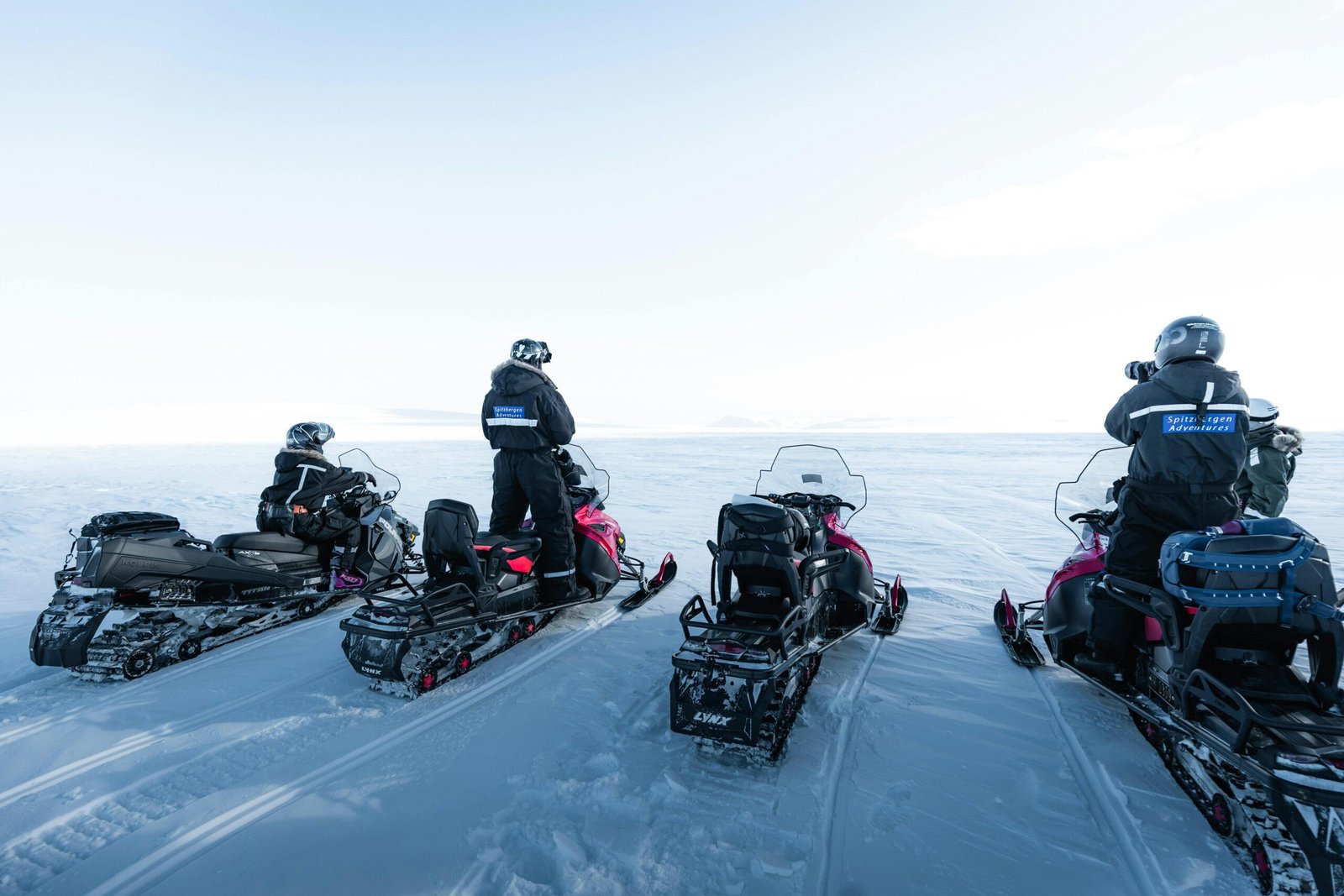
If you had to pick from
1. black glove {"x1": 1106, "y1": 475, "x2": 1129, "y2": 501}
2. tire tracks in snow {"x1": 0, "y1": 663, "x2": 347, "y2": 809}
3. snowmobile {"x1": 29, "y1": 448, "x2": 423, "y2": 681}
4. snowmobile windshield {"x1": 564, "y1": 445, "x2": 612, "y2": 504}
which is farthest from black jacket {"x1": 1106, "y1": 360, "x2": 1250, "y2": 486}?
tire tracks in snow {"x1": 0, "y1": 663, "x2": 347, "y2": 809}

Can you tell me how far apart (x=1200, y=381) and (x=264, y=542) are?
6.08m

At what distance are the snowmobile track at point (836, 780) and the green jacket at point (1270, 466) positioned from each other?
3416 mm

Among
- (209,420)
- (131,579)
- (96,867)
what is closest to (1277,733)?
(96,867)

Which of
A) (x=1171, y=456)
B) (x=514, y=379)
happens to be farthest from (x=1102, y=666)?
(x=514, y=379)

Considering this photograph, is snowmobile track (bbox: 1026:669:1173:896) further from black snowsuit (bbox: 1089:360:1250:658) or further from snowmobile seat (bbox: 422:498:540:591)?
snowmobile seat (bbox: 422:498:540:591)

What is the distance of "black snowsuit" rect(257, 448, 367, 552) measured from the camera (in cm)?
488

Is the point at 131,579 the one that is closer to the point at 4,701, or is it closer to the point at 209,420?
the point at 4,701

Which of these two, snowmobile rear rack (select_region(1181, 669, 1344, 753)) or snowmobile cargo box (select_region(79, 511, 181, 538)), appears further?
snowmobile cargo box (select_region(79, 511, 181, 538))

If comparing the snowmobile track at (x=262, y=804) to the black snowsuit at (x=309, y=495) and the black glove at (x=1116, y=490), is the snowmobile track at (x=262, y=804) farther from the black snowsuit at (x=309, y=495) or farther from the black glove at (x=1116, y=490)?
the black glove at (x=1116, y=490)

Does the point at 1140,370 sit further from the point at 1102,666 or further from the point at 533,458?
the point at 533,458

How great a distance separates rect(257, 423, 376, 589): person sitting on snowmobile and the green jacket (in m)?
7.15

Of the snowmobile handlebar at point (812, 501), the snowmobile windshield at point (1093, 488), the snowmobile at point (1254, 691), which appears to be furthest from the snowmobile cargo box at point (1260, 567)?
the snowmobile handlebar at point (812, 501)

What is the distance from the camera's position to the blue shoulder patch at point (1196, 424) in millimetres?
2658

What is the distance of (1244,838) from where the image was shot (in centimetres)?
Answer: 206
